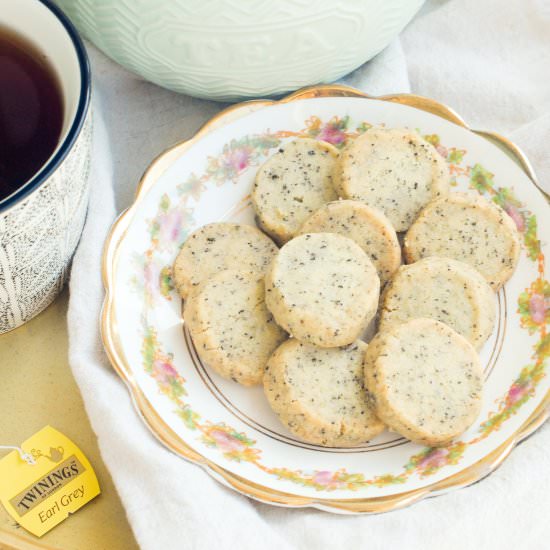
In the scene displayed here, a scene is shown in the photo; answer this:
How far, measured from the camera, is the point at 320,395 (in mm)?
1080

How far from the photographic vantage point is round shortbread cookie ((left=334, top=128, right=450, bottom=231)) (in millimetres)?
1227

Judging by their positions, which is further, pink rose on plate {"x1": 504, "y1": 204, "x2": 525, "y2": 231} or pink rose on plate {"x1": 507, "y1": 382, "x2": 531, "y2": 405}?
pink rose on plate {"x1": 504, "y1": 204, "x2": 525, "y2": 231}

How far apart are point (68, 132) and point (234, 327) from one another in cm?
33

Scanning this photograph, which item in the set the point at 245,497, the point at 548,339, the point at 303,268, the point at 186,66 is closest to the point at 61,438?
the point at 245,497

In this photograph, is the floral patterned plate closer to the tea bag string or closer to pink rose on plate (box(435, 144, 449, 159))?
pink rose on plate (box(435, 144, 449, 159))

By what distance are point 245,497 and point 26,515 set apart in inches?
10.9

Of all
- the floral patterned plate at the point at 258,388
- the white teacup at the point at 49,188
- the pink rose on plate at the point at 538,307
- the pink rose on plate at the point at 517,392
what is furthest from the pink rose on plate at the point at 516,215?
the white teacup at the point at 49,188

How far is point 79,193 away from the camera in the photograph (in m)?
1.10

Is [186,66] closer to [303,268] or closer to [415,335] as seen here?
[303,268]

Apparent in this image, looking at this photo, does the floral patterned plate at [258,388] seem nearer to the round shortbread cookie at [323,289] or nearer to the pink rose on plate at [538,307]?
the pink rose on plate at [538,307]

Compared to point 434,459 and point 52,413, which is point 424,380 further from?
point 52,413

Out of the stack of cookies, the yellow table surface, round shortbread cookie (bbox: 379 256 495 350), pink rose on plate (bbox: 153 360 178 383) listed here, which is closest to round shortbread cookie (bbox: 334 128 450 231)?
the stack of cookies

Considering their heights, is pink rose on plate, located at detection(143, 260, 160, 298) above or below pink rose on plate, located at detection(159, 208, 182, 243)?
below

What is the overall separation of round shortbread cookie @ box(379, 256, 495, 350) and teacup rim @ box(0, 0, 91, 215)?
0.46 m
